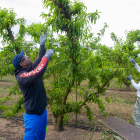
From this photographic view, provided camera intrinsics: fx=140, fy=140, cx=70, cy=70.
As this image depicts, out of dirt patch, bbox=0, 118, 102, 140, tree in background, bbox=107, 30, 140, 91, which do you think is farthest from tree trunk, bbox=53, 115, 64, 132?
tree in background, bbox=107, 30, 140, 91

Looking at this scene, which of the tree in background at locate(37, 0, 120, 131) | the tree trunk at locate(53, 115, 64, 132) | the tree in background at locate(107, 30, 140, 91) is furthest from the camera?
the tree trunk at locate(53, 115, 64, 132)

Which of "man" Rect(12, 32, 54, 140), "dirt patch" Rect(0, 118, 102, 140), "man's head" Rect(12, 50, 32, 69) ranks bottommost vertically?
"dirt patch" Rect(0, 118, 102, 140)

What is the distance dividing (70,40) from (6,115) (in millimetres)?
3633

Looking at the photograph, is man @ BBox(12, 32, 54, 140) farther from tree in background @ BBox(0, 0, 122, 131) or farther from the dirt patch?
the dirt patch

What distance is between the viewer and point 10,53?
3.12m

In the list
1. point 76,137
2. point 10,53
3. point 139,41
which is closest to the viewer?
point 10,53

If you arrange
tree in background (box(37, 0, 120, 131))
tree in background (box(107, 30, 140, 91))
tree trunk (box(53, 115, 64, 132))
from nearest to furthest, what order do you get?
tree in background (box(37, 0, 120, 131)) < tree in background (box(107, 30, 140, 91)) < tree trunk (box(53, 115, 64, 132))

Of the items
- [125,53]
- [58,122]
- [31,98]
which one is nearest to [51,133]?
[58,122]

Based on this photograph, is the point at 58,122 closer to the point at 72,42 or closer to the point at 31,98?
the point at 31,98

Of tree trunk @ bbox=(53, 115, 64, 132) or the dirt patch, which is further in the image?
tree trunk @ bbox=(53, 115, 64, 132)

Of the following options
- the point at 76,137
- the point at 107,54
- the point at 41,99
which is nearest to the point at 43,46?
the point at 41,99

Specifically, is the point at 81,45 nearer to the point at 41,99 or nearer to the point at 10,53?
the point at 41,99

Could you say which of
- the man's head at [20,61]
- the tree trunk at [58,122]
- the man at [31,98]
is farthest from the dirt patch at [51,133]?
the man's head at [20,61]

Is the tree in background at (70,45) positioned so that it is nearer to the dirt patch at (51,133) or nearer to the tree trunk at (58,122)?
the tree trunk at (58,122)
